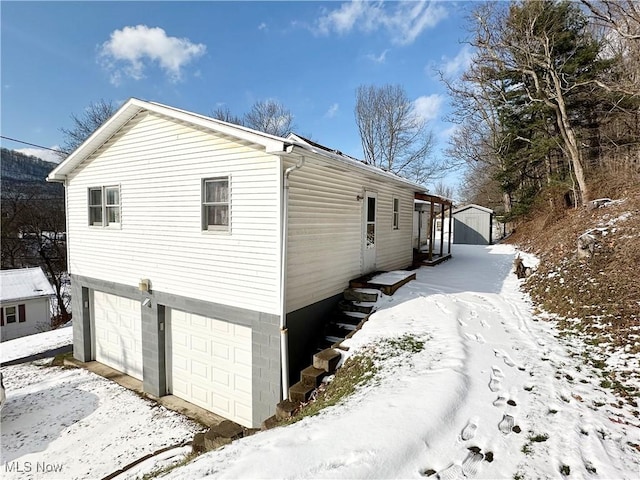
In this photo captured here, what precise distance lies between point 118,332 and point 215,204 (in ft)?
17.9

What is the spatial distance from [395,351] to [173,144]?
6.03 metres

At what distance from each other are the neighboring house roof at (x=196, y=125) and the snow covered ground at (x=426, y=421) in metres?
3.28

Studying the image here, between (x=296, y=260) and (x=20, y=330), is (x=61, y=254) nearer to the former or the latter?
(x=20, y=330)

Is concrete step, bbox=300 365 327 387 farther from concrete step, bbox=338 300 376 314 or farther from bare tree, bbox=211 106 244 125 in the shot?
bare tree, bbox=211 106 244 125

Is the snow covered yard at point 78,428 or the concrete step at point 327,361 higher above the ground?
the concrete step at point 327,361

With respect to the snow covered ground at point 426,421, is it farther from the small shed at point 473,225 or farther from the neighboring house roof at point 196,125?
the small shed at point 473,225

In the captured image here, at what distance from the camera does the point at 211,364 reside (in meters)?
6.61

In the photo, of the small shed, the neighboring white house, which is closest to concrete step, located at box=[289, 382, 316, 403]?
the neighboring white house

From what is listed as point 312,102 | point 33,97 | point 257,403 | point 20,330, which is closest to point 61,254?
point 20,330

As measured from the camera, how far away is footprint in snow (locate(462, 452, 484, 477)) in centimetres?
209

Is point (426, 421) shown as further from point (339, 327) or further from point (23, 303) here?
A: point (23, 303)

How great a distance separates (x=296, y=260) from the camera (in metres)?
5.75

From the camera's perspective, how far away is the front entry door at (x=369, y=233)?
26.9ft
